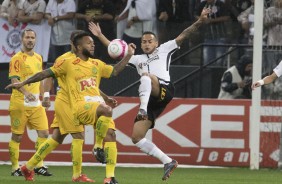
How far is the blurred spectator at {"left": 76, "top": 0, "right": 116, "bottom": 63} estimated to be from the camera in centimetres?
2248

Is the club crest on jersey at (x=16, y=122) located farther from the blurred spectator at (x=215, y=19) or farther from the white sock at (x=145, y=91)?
the blurred spectator at (x=215, y=19)

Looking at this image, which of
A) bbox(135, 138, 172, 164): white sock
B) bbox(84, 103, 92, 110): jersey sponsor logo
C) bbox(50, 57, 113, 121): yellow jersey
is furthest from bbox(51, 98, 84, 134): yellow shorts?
bbox(135, 138, 172, 164): white sock

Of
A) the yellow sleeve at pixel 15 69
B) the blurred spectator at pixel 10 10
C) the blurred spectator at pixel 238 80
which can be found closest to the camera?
the yellow sleeve at pixel 15 69

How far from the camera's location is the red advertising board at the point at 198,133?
20.7m

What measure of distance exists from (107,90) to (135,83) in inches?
29.0

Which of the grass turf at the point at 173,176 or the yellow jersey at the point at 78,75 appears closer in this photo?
the yellow jersey at the point at 78,75

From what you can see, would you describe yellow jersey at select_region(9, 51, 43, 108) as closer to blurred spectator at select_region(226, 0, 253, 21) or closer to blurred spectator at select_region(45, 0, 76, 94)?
blurred spectator at select_region(45, 0, 76, 94)

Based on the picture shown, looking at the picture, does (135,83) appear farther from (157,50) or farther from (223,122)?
(157,50)

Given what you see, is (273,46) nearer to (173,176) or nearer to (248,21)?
(248,21)

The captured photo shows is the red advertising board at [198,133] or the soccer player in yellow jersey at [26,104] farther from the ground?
the soccer player in yellow jersey at [26,104]

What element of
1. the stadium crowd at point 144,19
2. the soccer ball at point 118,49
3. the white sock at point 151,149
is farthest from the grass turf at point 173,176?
the stadium crowd at point 144,19

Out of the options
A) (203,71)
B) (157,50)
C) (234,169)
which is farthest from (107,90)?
(157,50)

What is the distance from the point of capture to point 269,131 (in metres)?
20.7

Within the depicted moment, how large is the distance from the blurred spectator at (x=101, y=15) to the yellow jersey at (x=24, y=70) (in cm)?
462
